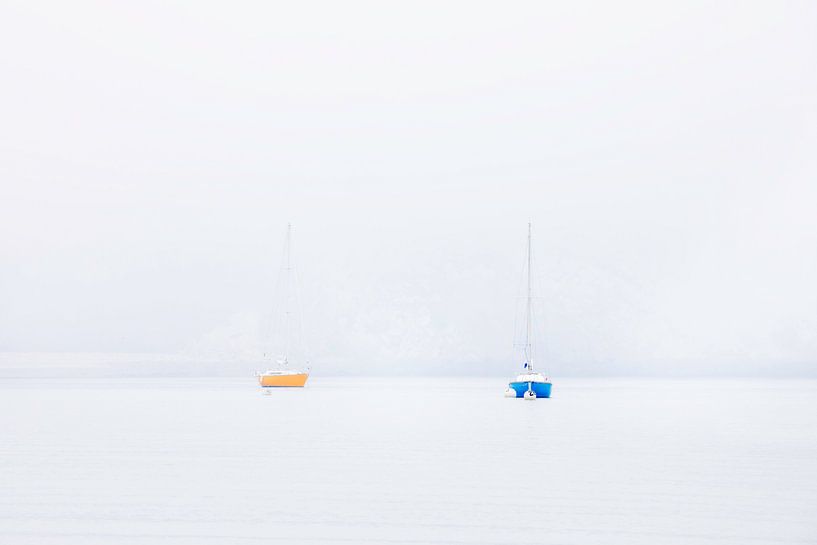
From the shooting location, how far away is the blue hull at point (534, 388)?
116m

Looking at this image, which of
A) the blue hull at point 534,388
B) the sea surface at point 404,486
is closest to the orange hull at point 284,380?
the blue hull at point 534,388

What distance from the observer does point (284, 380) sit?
509ft

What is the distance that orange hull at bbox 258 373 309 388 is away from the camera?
152 m

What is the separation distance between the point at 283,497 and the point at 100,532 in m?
6.84

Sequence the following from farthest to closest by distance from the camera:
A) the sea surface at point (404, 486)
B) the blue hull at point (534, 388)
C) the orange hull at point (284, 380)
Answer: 1. the orange hull at point (284, 380)
2. the blue hull at point (534, 388)
3. the sea surface at point (404, 486)

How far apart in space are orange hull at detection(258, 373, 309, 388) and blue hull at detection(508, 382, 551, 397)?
42.9 metres

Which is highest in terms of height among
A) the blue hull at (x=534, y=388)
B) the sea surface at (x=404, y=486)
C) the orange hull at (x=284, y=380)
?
the sea surface at (x=404, y=486)

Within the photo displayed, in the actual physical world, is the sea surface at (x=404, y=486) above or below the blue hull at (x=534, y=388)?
above

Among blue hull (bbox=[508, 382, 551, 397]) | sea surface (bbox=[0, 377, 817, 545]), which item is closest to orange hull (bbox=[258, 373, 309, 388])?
blue hull (bbox=[508, 382, 551, 397])

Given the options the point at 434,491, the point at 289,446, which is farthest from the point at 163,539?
the point at 289,446

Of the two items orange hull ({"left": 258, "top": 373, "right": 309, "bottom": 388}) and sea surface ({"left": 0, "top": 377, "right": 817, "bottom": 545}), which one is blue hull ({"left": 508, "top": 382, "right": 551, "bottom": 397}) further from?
sea surface ({"left": 0, "top": 377, "right": 817, "bottom": 545})

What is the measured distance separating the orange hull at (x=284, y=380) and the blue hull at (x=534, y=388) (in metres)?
42.9

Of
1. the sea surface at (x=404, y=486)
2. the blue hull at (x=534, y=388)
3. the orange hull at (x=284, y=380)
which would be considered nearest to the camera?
the sea surface at (x=404, y=486)

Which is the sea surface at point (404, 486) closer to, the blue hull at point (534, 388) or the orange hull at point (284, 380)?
the blue hull at point (534, 388)
